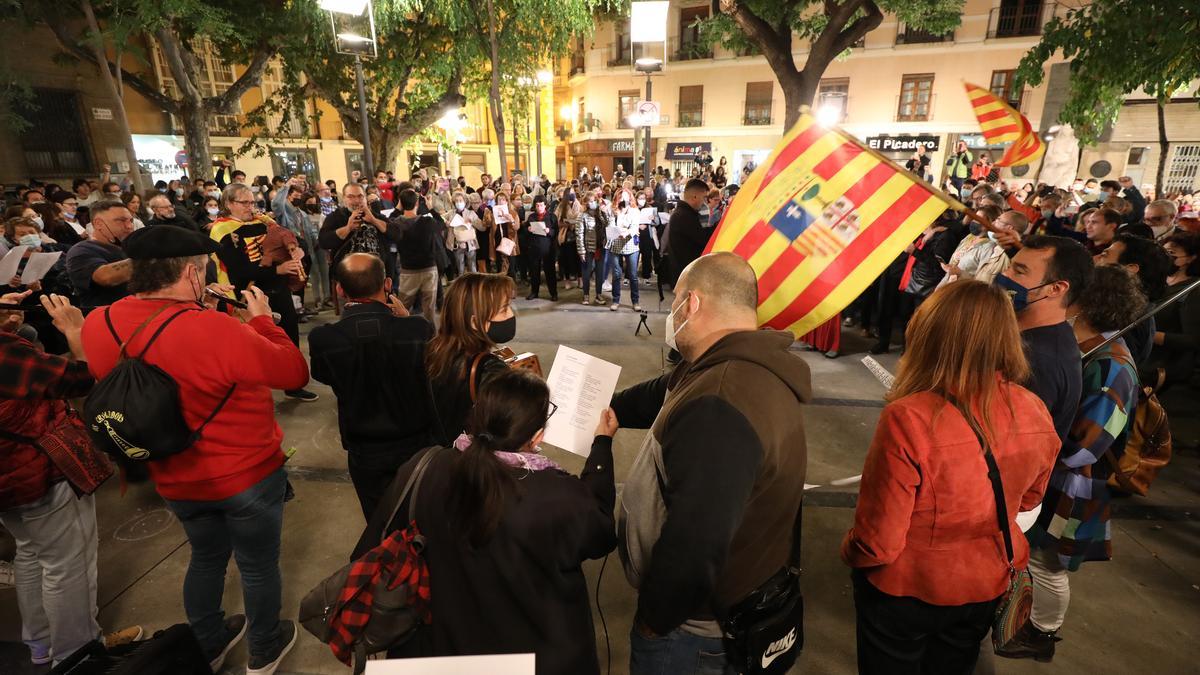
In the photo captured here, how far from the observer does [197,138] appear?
13820 mm

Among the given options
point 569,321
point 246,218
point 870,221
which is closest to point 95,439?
point 870,221

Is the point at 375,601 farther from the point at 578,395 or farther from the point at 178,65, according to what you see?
the point at 178,65

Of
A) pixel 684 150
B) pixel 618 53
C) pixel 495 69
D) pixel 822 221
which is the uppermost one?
pixel 618 53

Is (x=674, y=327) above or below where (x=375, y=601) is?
above

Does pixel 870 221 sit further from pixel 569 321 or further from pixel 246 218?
pixel 569 321

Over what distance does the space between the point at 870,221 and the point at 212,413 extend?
283cm

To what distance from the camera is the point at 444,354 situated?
8.06 feet

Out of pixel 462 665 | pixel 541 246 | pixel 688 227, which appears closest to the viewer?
pixel 462 665

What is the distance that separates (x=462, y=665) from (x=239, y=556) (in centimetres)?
206

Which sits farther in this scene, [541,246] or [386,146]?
[386,146]

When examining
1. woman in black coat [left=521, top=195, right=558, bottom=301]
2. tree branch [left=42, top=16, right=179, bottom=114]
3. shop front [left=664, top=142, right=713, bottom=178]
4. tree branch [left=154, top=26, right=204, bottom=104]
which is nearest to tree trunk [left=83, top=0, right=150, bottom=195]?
tree branch [left=42, top=16, right=179, bottom=114]

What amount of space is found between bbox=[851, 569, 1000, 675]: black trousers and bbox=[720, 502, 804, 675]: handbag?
0.39 metres

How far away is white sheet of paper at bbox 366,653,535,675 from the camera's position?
0.97 metres

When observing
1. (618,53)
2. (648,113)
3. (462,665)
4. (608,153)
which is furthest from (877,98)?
(462,665)
